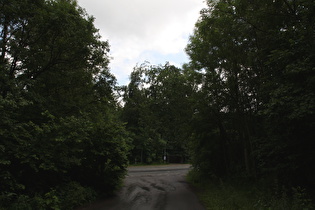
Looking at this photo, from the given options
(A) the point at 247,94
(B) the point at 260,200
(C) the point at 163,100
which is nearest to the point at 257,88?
(A) the point at 247,94

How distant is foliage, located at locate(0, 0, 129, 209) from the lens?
296 inches

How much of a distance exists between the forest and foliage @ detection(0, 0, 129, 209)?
5 centimetres

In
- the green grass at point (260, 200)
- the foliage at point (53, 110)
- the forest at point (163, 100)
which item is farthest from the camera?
the foliage at point (53, 110)

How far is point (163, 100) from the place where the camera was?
14625 millimetres

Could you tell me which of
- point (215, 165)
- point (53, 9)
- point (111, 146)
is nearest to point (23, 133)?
point (111, 146)

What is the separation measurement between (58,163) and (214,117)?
975cm

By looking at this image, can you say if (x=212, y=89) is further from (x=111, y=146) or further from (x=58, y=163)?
(x=58, y=163)

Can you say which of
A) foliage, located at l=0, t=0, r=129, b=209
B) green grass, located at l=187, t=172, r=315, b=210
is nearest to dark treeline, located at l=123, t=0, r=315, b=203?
green grass, located at l=187, t=172, r=315, b=210

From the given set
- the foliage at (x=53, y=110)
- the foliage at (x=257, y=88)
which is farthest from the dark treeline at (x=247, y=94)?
the foliage at (x=53, y=110)

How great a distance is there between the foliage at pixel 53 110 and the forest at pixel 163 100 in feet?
0.16

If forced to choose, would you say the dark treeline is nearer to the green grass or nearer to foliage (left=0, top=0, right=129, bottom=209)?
the green grass

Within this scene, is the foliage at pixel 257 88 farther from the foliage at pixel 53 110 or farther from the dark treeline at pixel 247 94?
the foliage at pixel 53 110

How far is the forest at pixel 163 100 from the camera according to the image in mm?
7168

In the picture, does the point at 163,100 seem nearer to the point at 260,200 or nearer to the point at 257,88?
the point at 257,88
